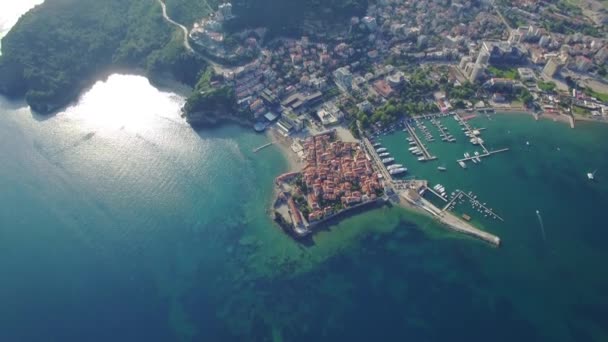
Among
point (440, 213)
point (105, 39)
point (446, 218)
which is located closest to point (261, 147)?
point (440, 213)

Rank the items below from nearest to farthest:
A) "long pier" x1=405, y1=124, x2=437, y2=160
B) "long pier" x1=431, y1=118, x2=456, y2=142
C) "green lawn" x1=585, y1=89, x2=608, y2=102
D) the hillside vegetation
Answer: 1. "long pier" x1=405, y1=124, x2=437, y2=160
2. "long pier" x1=431, y1=118, x2=456, y2=142
3. "green lawn" x1=585, y1=89, x2=608, y2=102
4. the hillside vegetation

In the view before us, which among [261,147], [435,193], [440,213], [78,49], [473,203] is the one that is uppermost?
[78,49]

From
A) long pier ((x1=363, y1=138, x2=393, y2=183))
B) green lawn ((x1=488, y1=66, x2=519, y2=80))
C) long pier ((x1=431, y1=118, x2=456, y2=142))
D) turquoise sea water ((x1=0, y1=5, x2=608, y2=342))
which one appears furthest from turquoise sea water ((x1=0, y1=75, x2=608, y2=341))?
green lawn ((x1=488, y1=66, x2=519, y2=80))

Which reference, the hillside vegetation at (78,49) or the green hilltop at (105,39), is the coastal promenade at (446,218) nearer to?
the green hilltop at (105,39)

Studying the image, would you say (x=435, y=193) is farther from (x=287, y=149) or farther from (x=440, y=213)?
(x=287, y=149)

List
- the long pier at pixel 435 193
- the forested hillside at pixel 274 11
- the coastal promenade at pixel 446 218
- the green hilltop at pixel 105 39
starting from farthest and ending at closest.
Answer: the forested hillside at pixel 274 11
the green hilltop at pixel 105 39
the long pier at pixel 435 193
the coastal promenade at pixel 446 218

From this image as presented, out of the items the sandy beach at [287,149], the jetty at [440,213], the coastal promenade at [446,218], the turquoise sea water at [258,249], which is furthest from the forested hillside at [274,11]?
the coastal promenade at [446,218]

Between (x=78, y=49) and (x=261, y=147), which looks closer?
(x=261, y=147)

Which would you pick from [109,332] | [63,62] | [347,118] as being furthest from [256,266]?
[63,62]

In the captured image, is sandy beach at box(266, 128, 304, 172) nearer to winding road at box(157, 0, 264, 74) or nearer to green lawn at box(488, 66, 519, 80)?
winding road at box(157, 0, 264, 74)
